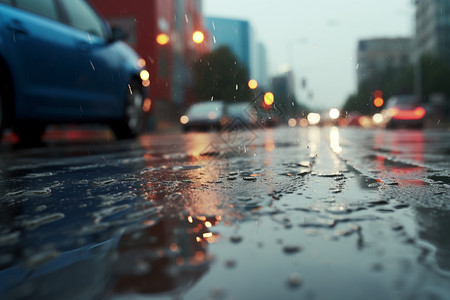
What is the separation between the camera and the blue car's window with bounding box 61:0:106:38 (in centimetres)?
581

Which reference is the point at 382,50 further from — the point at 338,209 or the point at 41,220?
the point at 41,220

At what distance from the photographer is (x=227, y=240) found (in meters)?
1.28

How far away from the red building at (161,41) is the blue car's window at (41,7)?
68.3 feet

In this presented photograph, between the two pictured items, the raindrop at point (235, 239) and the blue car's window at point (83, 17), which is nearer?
the raindrop at point (235, 239)

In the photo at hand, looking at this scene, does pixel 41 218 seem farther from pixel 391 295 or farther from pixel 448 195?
pixel 448 195

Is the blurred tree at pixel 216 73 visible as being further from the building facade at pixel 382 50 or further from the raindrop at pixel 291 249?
the building facade at pixel 382 50

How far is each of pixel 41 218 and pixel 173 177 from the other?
47.1 inches

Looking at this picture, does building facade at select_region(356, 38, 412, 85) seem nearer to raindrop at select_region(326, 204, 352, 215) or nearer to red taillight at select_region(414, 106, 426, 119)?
red taillight at select_region(414, 106, 426, 119)

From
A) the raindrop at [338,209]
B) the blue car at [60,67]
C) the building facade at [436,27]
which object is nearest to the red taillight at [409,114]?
the blue car at [60,67]

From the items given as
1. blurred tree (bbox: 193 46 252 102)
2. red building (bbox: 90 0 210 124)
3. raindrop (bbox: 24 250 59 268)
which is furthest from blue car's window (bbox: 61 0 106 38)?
blurred tree (bbox: 193 46 252 102)

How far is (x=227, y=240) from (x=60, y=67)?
467 centimetres

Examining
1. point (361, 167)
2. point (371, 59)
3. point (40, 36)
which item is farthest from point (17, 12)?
point (371, 59)

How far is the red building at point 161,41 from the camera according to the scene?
107 feet

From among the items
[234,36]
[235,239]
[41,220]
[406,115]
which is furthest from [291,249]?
[234,36]
